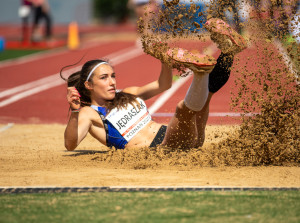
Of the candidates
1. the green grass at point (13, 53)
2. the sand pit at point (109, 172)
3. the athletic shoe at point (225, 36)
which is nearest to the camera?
the sand pit at point (109, 172)

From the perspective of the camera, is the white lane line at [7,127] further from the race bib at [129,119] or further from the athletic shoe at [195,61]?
the athletic shoe at [195,61]

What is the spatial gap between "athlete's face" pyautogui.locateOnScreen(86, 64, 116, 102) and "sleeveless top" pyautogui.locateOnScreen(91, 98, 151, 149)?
0.45 feet

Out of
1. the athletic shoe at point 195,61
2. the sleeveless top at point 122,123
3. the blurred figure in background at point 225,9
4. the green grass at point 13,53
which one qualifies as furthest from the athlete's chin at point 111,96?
the green grass at point 13,53

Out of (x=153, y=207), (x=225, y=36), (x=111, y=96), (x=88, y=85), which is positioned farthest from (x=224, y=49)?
(x=153, y=207)

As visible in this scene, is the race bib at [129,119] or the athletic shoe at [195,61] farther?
the race bib at [129,119]

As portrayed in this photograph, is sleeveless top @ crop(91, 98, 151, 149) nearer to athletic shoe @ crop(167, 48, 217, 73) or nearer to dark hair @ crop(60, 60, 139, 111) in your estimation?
dark hair @ crop(60, 60, 139, 111)

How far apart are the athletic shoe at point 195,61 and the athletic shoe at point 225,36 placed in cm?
53

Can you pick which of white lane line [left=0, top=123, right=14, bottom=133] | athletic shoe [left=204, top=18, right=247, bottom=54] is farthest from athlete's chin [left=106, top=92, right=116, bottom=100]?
white lane line [left=0, top=123, right=14, bottom=133]

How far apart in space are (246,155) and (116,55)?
542 inches

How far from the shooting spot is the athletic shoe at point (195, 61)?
4.80m

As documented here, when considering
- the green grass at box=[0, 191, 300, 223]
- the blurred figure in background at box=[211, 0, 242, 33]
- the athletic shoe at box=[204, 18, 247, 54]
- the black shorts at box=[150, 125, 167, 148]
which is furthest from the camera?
the black shorts at box=[150, 125, 167, 148]

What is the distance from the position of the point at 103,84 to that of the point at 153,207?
6.92ft

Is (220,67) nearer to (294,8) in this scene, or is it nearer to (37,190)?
(294,8)

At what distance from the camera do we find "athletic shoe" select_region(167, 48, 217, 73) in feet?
15.7
